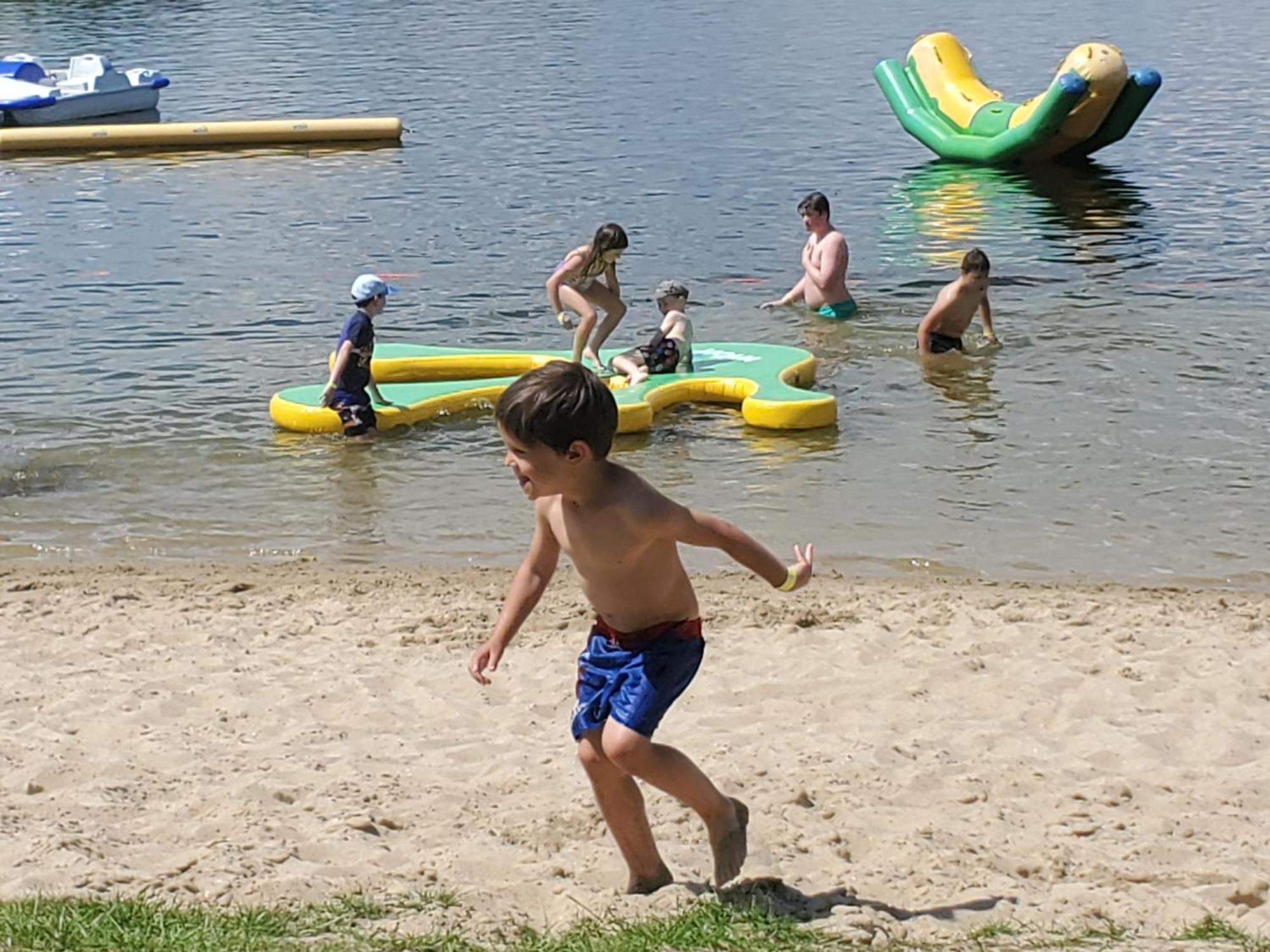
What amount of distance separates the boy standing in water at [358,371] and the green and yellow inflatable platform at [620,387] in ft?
0.40

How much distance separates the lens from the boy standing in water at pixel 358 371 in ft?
32.8

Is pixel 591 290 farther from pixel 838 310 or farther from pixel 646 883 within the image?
pixel 646 883

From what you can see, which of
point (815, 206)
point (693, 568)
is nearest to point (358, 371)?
point (693, 568)

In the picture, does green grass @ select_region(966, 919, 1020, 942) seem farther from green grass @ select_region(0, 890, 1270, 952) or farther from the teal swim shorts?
the teal swim shorts

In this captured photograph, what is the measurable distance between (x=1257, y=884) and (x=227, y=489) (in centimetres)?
632

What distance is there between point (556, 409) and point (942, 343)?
837cm

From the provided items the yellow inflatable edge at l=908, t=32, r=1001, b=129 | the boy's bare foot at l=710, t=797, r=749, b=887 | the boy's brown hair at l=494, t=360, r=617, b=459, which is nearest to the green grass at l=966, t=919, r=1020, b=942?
the boy's bare foot at l=710, t=797, r=749, b=887

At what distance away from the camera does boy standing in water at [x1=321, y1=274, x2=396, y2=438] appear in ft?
32.8

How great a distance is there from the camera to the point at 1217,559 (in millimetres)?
8180

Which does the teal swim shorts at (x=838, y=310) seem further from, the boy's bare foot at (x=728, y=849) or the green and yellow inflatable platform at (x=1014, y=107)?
the boy's bare foot at (x=728, y=849)

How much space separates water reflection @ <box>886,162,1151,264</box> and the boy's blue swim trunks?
38.3 ft

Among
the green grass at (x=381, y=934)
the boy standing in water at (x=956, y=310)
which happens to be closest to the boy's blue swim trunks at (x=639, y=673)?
the green grass at (x=381, y=934)

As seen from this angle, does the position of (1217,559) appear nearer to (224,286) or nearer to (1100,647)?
(1100,647)

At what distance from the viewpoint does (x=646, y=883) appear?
4344 mm
